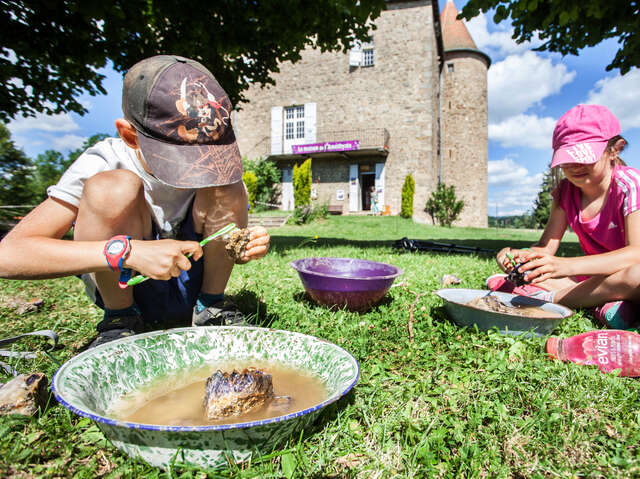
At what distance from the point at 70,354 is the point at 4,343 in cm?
32

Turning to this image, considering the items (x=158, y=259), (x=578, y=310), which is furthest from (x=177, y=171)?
(x=578, y=310)

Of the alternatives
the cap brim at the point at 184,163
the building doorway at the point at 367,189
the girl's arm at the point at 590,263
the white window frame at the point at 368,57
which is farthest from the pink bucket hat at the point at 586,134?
the building doorway at the point at 367,189

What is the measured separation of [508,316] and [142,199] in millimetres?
1738

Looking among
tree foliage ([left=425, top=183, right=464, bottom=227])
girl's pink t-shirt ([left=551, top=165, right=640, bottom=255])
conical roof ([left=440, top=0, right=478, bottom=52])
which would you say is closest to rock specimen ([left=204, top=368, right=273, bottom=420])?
girl's pink t-shirt ([left=551, top=165, right=640, bottom=255])

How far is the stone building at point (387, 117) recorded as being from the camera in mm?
15938

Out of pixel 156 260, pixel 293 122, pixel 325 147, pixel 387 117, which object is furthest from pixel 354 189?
pixel 156 260

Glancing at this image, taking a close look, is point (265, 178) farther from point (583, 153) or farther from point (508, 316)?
point (508, 316)

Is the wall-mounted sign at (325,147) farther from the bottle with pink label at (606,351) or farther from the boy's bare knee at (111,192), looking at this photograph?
the boy's bare knee at (111,192)

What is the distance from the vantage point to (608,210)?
2025 mm

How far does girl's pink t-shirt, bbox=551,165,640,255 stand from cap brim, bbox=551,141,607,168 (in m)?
0.24

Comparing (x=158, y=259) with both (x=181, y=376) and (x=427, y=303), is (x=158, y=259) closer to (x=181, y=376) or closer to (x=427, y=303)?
(x=181, y=376)

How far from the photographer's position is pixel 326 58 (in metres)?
17.1

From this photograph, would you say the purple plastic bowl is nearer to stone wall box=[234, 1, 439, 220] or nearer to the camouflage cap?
the camouflage cap

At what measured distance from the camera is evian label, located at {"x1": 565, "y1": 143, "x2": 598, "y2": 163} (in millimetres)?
1823
